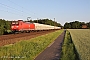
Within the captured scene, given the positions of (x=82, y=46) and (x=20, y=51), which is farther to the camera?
(x=82, y=46)

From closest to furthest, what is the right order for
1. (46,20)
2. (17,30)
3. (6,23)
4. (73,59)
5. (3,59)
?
(3,59)
(73,59)
(17,30)
(6,23)
(46,20)

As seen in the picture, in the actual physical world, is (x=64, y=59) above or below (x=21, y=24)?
below

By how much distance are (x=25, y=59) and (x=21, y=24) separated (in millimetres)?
34731

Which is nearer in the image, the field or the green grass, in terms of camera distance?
the green grass

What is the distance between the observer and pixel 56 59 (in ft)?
43.9

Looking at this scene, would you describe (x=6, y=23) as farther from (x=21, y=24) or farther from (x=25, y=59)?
(x=25, y=59)

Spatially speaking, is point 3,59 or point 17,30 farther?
point 17,30

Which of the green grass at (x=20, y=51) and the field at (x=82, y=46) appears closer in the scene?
the green grass at (x=20, y=51)

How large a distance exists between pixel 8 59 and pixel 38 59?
254cm

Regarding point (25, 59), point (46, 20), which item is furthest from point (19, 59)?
point (46, 20)

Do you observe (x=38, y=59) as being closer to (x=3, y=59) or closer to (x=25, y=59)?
(x=25, y=59)

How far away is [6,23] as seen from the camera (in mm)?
61750

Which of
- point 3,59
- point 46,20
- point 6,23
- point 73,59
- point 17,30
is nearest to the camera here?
point 3,59

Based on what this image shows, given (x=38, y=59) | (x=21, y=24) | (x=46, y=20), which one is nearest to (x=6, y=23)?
(x=21, y=24)
